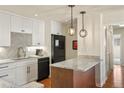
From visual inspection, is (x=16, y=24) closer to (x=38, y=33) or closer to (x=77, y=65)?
(x=38, y=33)

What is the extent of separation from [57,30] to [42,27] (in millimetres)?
726

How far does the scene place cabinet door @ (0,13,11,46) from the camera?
410 centimetres

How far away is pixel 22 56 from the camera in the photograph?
16.5 ft

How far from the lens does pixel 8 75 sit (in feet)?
12.9

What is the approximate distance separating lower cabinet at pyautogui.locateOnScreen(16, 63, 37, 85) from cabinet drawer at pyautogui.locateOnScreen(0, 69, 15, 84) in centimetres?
20

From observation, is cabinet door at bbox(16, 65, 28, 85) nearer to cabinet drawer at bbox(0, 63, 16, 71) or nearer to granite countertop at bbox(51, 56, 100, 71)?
cabinet drawer at bbox(0, 63, 16, 71)

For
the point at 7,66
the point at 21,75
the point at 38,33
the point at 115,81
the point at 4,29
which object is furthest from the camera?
the point at 38,33

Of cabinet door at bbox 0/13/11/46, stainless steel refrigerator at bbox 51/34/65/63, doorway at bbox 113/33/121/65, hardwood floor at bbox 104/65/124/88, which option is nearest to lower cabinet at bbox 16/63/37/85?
cabinet door at bbox 0/13/11/46

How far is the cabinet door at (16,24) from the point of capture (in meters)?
4.50

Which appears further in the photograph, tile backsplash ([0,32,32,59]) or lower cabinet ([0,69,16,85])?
tile backsplash ([0,32,32,59])

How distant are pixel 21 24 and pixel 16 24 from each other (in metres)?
0.23

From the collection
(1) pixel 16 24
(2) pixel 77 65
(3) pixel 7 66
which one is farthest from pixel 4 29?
(2) pixel 77 65
